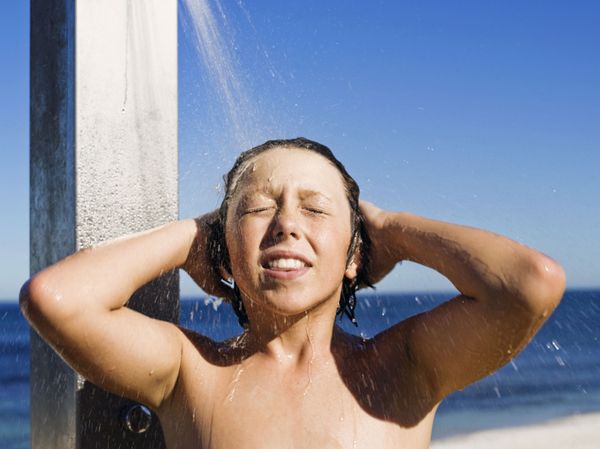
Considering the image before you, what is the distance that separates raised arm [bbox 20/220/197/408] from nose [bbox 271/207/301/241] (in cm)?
32

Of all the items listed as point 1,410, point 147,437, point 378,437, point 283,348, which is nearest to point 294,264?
point 283,348

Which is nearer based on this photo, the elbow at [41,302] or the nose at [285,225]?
the elbow at [41,302]

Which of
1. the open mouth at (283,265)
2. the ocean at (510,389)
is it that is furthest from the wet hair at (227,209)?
the ocean at (510,389)

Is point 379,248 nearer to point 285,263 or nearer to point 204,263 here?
point 285,263

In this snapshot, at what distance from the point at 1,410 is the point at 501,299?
51.1ft

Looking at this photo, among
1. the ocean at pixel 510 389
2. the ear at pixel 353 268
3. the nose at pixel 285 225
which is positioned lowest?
the ocean at pixel 510 389

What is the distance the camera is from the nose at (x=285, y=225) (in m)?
2.17

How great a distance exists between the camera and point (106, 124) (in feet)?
7.03

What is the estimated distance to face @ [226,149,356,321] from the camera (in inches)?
85.1

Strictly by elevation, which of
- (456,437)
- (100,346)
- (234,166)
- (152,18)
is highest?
(152,18)

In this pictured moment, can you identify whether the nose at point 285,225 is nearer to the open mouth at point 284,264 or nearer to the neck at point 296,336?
the open mouth at point 284,264

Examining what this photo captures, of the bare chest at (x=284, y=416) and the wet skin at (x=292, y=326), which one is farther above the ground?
the wet skin at (x=292, y=326)

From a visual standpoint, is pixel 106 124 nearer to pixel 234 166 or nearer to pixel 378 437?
pixel 234 166

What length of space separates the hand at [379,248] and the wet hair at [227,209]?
0.02m
